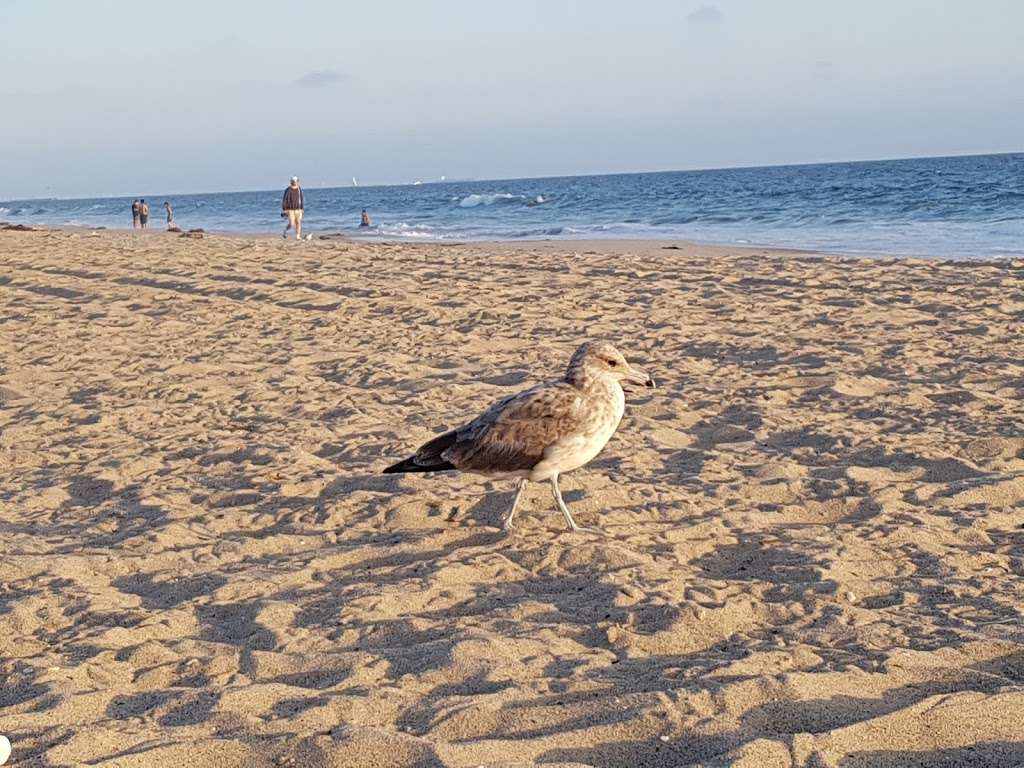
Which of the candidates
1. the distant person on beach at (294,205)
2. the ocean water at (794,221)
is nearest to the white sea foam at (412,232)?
the ocean water at (794,221)

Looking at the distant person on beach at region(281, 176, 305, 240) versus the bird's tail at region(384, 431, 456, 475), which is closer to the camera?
the bird's tail at region(384, 431, 456, 475)

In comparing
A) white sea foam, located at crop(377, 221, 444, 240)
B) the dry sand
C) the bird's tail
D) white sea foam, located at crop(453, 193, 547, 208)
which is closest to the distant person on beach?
white sea foam, located at crop(377, 221, 444, 240)

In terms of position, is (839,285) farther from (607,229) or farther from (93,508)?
(607,229)

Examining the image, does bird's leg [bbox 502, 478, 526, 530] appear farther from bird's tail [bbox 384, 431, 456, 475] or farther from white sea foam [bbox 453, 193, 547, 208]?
white sea foam [bbox 453, 193, 547, 208]

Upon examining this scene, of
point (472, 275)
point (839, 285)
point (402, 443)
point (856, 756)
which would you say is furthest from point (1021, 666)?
point (472, 275)

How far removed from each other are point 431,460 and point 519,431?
1.46 ft

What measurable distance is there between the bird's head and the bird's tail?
24.6 inches

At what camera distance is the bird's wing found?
5.23m

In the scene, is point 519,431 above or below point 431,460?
above

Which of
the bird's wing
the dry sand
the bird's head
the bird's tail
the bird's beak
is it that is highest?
the bird's head

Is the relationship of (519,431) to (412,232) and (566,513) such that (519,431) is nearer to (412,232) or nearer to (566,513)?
(566,513)

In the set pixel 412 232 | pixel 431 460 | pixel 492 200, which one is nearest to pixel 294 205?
pixel 412 232

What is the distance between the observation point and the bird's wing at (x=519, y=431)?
5227 mm

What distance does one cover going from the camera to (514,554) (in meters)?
5.15
